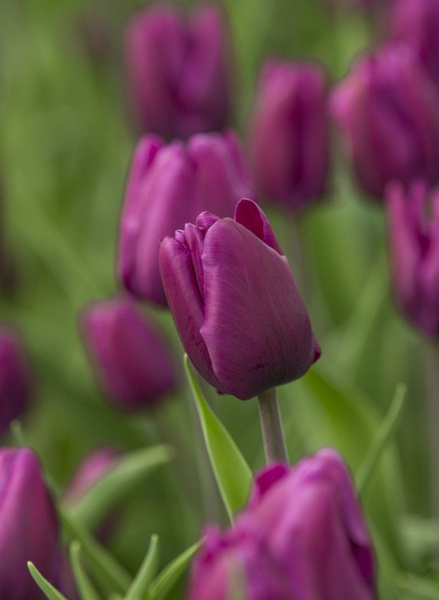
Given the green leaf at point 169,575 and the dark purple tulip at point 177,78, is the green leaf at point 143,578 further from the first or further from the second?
the dark purple tulip at point 177,78

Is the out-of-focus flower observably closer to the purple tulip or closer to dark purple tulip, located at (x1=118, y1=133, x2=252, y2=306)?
dark purple tulip, located at (x1=118, y1=133, x2=252, y2=306)

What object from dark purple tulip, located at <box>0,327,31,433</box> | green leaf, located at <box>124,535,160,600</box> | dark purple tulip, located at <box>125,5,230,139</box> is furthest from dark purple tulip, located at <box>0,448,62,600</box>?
dark purple tulip, located at <box>125,5,230,139</box>

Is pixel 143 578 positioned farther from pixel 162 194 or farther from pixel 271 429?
pixel 162 194

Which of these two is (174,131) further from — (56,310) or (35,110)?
(35,110)

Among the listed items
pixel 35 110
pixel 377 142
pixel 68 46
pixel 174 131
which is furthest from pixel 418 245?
pixel 68 46

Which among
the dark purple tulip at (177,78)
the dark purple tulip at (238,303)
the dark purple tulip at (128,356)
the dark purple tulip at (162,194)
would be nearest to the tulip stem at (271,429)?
the dark purple tulip at (238,303)

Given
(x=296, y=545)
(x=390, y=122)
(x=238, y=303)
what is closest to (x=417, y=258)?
(x=390, y=122)

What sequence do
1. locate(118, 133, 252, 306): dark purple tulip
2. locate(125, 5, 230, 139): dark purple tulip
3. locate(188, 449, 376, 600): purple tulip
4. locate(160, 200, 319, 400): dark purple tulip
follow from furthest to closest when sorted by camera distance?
locate(125, 5, 230, 139): dark purple tulip
locate(118, 133, 252, 306): dark purple tulip
locate(160, 200, 319, 400): dark purple tulip
locate(188, 449, 376, 600): purple tulip
